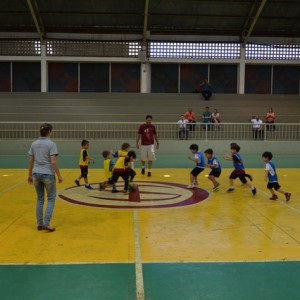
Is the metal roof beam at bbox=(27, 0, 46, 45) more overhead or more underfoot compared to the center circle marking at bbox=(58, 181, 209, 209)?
more overhead

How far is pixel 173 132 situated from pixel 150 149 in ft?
29.0

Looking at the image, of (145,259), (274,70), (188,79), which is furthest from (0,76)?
(145,259)

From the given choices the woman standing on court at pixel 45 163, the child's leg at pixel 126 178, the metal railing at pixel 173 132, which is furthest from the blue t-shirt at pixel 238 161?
the metal railing at pixel 173 132

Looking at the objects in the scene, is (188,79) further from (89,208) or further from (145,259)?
(145,259)

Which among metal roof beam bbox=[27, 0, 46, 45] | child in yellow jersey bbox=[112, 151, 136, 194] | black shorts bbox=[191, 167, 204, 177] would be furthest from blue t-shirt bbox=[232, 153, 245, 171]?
metal roof beam bbox=[27, 0, 46, 45]

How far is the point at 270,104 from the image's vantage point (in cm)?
2823

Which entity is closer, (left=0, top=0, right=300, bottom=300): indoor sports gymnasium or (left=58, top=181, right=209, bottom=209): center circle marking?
(left=0, top=0, right=300, bottom=300): indoor sports gymnasium

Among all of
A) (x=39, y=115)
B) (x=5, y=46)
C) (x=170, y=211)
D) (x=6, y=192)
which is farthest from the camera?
(x=5, y=46)

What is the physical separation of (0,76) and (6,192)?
963 inches

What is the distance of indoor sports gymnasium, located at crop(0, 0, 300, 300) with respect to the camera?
14.7 feet

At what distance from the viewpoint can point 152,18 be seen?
2866 centimetres

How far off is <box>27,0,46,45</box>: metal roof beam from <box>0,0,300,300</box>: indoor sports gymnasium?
0.09 m

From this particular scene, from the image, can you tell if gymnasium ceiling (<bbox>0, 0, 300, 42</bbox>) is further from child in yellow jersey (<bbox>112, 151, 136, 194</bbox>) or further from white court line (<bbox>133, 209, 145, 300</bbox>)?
white court line (<bbox>133, 209, 145, 300</bbox>)

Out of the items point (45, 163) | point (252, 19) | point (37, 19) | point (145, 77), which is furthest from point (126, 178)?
point (252, 19)
